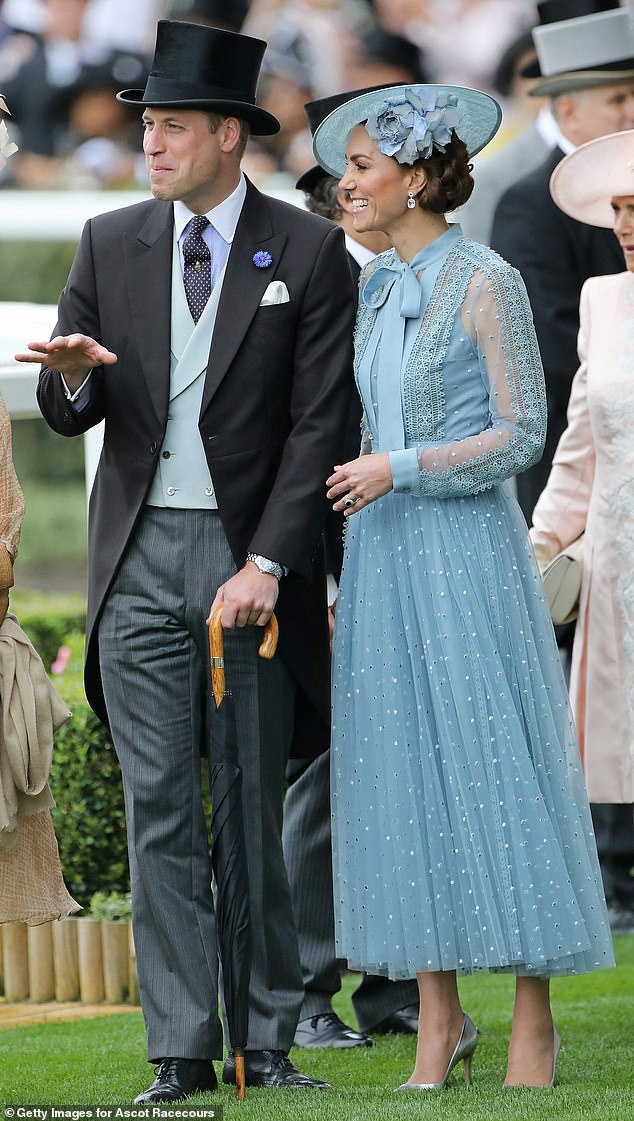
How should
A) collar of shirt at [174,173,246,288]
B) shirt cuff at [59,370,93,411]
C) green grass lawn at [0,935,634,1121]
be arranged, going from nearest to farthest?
green grass lawn at [0,935,634,1121] → shirt cuff at [59,370,93,411] → collar of shirt at [174,173,246,288]

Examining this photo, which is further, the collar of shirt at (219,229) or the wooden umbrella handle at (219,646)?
the collar of shirt at (219,229)

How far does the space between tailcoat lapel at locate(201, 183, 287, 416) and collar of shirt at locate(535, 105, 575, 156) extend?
286 centimetres

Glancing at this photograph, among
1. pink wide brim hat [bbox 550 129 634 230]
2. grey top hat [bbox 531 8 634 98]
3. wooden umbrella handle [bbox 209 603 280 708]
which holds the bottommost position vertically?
wooden umbrella handle [bbox 209 603 280 708]

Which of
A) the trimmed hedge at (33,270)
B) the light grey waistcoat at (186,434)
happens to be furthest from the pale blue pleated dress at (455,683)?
the trimmed hedge at (33,270)

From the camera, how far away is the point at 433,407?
13.6 feet

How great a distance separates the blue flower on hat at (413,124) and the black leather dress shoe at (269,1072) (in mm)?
2020

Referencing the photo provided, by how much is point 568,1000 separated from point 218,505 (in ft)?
7.20

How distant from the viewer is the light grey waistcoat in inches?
164

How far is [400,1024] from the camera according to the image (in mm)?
4965

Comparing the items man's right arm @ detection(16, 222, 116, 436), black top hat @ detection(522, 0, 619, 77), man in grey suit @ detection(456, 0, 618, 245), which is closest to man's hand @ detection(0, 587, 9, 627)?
man's right arm @ detection(16, 222, 116, 436)

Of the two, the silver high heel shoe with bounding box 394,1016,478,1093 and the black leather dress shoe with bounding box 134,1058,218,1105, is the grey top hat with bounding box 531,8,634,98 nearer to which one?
the silver high heel shoe with bounding box 394,1016,478,1093

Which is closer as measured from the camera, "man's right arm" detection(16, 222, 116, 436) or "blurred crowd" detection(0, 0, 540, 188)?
"man's right arm" detection(16, 222, 116, 436)

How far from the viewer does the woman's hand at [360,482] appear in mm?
3975

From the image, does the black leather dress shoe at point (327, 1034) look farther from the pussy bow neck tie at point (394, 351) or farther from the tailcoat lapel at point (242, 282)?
the tailcoat lapel at point (242, 282)
